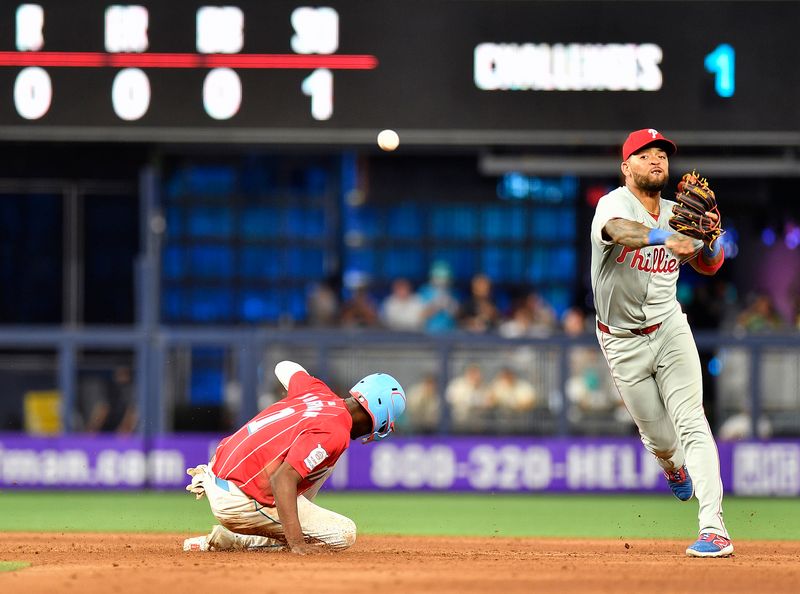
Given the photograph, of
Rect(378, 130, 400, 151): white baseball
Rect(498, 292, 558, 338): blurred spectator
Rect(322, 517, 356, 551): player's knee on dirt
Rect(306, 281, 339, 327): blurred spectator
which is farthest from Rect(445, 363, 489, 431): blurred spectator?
Rect(322, 517, 356, 551): player's knee on dirt

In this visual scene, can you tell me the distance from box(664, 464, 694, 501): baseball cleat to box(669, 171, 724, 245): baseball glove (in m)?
1.42

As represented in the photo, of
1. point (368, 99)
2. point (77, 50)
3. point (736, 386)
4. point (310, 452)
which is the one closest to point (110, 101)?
point (77, 50)

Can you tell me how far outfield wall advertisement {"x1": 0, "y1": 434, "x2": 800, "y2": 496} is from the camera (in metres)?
12.5

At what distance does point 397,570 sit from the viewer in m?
5.93

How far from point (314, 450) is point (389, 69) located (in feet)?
16.4

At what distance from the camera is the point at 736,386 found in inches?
504

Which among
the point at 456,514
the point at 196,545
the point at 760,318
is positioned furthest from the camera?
the point at 760,318

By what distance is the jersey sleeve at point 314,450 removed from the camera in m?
6.27

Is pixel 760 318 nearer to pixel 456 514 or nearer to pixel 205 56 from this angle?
pixel 456 514

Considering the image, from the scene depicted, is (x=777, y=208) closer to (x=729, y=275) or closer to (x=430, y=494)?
(x=729, y=275)

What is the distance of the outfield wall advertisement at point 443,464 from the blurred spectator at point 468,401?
0.59 ft

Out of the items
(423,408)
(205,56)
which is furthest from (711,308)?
(205,56)

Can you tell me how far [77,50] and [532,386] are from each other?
16.9ft

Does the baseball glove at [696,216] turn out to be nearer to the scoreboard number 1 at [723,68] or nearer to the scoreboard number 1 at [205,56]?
the scoreboard number 1 at [723,68]
